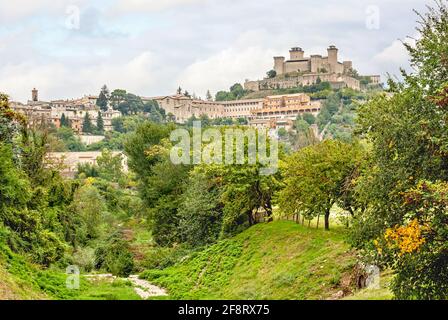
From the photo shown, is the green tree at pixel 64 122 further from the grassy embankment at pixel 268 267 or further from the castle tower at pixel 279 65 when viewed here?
the grassy embankment at pixel 268 267

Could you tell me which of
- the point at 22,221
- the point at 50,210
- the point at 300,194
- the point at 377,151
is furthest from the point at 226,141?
the point at 377,151

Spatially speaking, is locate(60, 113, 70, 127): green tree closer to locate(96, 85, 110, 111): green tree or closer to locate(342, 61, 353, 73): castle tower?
locate(96, 85, 110, 111): green tree

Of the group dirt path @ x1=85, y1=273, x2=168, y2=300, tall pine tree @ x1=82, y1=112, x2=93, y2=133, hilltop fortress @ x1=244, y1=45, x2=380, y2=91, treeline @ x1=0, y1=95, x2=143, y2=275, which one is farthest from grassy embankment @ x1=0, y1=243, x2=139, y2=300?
hilltop fortress @ x1=244, y1=45, x2=380, y2=91

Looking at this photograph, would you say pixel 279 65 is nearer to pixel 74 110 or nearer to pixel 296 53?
pixel 296 53

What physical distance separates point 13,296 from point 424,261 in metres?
8.92

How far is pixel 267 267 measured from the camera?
2467cm

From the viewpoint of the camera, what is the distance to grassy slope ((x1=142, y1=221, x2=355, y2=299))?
20609mm

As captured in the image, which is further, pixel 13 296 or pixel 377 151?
pixel 377 151

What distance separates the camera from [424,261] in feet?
43.2

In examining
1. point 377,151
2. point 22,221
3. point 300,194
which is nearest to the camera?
point 377,151

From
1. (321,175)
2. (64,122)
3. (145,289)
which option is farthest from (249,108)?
(145,289)

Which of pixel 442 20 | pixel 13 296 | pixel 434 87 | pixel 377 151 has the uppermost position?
pixel 442 20

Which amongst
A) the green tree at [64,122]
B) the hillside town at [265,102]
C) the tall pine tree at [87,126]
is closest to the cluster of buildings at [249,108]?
the hillside town at [265,102]
